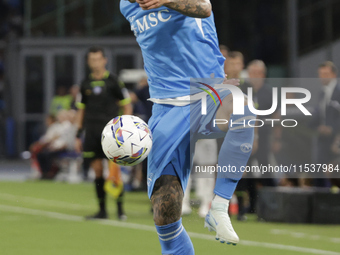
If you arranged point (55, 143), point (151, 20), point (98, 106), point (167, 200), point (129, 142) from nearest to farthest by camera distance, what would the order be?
point (167, 200) < point (129, 142) < point (151, 20) < point (98, 106) < point (55, 143)

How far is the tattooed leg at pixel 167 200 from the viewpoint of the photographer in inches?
189

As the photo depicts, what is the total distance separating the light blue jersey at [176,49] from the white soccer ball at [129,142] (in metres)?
0.32

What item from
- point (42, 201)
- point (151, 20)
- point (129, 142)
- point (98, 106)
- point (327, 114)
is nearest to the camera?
point (129, 142)

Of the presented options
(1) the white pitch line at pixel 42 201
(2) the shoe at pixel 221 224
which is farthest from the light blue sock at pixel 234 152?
(1) the white pitch line at pixel 42 201

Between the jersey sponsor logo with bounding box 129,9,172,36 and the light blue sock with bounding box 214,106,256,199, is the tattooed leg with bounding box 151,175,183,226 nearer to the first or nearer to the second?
the light blue sock with bounding box 214,106,256,199

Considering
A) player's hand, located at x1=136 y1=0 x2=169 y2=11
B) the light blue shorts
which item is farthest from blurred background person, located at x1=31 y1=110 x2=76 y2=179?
player's hand, located at x1=136 y1=0 x2=169 y2=11

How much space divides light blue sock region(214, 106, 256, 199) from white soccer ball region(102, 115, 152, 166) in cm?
52

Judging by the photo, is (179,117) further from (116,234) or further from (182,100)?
(116,234)

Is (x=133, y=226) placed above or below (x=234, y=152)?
below

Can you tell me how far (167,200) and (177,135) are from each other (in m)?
0.45

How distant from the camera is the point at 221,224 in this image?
15.4 feet

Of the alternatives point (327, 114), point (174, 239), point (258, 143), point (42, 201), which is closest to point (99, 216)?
point (258, 143)

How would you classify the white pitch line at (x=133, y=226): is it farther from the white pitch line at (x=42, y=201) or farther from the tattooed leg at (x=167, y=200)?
the tattooed leg at (x=167, y=200)

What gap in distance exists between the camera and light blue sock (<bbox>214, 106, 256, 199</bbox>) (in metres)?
4.89
